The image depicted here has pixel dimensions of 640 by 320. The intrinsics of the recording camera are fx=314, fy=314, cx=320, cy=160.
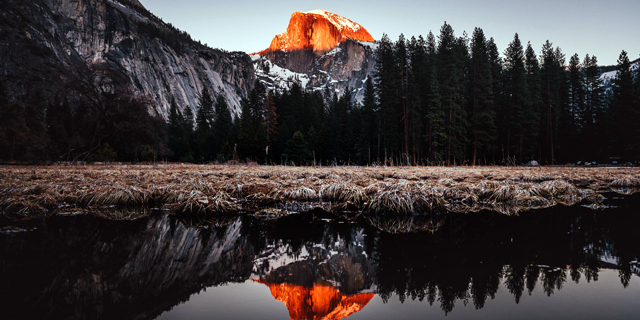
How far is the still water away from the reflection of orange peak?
0.01 meters

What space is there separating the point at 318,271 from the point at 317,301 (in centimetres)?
62

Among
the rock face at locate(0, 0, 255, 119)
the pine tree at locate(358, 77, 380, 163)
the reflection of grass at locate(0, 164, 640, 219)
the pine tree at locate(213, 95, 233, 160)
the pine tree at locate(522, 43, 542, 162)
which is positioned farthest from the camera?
the rock face at locate(0, 0, 255, 119)

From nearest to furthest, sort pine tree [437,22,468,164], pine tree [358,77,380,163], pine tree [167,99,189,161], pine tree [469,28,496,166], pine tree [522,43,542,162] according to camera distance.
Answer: pine tree [437,22,468,164]
pine tree [469,28,496,166]
pine tree [522,43,542,162]
pine tree [358,77,380,163]
pine tree [167,99,189,161]

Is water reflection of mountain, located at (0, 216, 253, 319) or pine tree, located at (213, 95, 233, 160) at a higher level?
pine tree, located at (213, 95, 233, 160)

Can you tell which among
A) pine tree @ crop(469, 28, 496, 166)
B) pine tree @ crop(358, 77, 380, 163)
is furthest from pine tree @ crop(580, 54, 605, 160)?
pine tree @ crop(358, 77, 380, 163)

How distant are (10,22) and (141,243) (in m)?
29.6

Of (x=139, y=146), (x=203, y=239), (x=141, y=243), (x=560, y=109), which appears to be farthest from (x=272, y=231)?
(x=560, y=109)

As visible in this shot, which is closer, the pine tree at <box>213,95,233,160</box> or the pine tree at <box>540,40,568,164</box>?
the pine tree at <box>540,40,568,164</box>

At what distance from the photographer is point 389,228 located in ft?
16.6

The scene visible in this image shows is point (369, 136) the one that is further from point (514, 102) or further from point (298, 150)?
point (514, 102)

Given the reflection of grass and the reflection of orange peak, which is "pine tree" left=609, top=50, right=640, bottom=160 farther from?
the reflection of orange peak

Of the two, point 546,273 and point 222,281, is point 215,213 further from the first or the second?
point 546,273

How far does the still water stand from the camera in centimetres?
225

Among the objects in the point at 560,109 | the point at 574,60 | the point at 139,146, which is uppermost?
the point at 574,60
